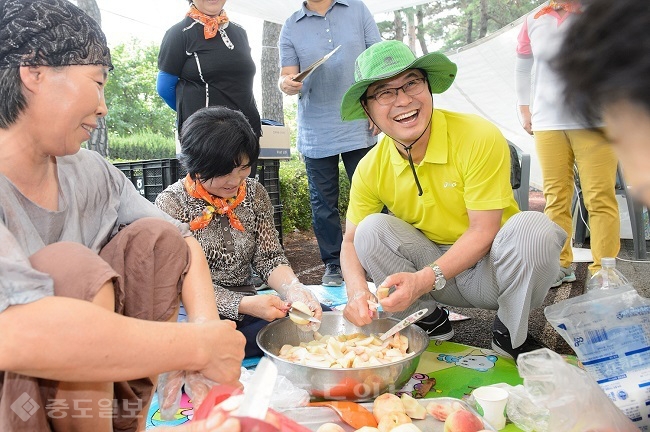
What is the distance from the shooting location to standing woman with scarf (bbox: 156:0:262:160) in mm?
3162

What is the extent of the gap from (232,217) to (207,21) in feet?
4.67

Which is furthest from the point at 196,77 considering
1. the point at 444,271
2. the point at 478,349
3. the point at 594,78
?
the point at 594,78

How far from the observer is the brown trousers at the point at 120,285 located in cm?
104

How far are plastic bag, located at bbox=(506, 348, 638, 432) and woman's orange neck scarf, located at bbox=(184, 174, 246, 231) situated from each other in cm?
134

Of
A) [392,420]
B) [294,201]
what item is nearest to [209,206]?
[392,420]

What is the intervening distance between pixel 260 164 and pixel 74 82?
298 cm

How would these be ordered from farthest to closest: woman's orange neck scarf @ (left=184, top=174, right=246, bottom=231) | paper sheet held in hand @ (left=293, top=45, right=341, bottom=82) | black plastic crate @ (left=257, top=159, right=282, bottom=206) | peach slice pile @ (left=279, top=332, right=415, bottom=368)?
black plastic crate @ (left=257, top=159, right=282, bottom=206), paper sheet held in hand @ (left=293, top=45, right=341, bottom=82), woman's orange neck scarf @ (left=184, top=174, right=246, bottom=231), peach slice pile @ (left=279, top=332, right=415, bottom=368)

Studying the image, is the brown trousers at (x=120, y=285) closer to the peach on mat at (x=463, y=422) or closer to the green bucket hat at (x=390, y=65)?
the peach on mat at (x=463, y=422)

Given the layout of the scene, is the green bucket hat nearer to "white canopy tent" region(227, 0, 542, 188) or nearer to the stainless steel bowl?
the stainless steel bowl

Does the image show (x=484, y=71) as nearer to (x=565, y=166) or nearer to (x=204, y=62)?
(x=565, y=166)

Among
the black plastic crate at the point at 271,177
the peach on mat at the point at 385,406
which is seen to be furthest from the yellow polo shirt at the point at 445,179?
the black plastic crate at the point at 271,177

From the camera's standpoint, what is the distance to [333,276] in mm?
3617

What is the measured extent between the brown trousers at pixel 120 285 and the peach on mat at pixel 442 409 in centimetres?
79

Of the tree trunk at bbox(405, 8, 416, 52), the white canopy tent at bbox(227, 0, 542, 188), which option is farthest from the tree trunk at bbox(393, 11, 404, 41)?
the white canopy tent at bbox(227, 0, 542, 188)
